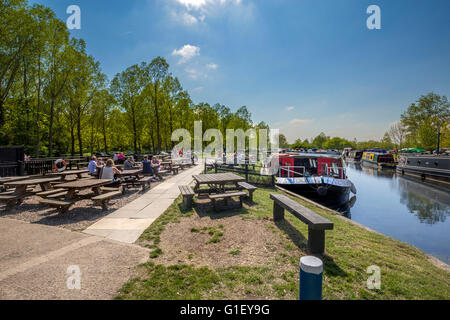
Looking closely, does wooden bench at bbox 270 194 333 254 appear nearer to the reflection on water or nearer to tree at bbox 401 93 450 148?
the reflection on water

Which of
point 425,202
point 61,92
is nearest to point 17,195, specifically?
point 61,92

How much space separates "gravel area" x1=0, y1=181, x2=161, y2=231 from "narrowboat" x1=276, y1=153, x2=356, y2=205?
874 centimetres

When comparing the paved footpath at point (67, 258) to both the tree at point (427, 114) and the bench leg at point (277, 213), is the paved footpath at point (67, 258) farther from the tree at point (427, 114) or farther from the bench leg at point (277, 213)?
the tree at point (427, 114)

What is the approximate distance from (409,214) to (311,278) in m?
14.7

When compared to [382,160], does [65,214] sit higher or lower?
lower

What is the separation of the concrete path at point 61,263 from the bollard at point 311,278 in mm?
2485

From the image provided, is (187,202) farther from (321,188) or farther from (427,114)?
(427,114)

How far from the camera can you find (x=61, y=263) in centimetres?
356

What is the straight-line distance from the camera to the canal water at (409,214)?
8.62 metres

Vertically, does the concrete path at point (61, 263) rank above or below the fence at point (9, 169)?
below

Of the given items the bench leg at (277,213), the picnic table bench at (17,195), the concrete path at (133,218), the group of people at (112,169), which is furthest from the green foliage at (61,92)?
the bench leg at (277,213)

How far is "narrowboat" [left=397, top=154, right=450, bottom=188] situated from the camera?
71.5 ft

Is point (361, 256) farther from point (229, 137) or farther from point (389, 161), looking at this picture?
point (389, 161)

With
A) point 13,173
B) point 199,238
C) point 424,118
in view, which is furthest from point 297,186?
point 424,118
